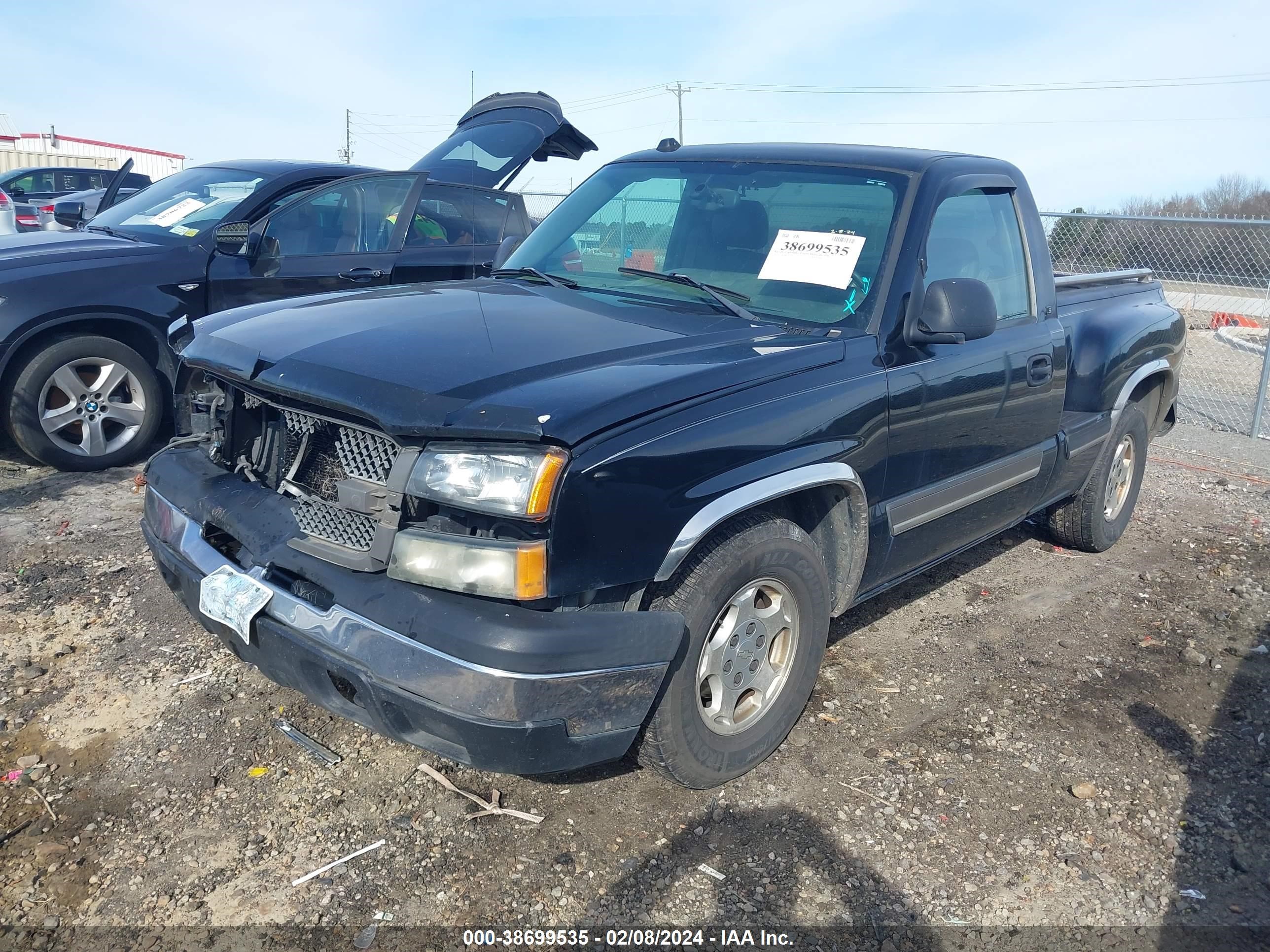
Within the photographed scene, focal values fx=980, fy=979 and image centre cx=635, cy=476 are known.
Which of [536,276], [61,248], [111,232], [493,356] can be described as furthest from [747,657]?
[111,232]

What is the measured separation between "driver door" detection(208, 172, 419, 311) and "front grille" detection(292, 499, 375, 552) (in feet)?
12.2

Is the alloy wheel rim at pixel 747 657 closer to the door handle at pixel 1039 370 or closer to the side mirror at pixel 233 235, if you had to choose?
the door handle at pixel 1039 370

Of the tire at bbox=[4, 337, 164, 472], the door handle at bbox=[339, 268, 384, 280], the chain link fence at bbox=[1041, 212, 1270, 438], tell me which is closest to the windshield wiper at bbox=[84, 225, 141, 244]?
the tire at bbox=[4, 337, 164, 472]

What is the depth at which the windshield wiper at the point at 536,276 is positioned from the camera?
3727 millimetres

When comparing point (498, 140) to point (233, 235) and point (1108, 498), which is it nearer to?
point (233, 235)

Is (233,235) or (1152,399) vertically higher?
(233,235)

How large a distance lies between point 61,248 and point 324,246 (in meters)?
1.48

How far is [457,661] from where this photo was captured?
88.9 inches

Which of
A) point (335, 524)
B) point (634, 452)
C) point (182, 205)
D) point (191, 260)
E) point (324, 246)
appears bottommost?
point (335, 524)

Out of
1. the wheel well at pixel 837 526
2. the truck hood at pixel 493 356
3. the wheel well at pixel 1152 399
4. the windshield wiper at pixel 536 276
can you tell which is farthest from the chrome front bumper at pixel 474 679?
the wheel well at pixel 1152 399

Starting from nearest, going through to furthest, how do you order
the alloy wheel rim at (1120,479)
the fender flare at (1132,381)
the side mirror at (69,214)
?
the fender flare at (1132,381) < the alloy wheel rim at (1120,479) < the side mirror at (69,214)

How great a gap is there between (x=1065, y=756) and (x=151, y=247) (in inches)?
216

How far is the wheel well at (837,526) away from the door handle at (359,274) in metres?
4.12

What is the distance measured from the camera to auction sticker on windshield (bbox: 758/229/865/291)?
3346mm
